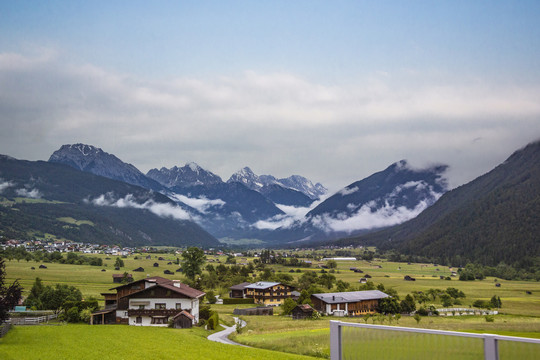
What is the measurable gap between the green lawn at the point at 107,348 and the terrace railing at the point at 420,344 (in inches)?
592

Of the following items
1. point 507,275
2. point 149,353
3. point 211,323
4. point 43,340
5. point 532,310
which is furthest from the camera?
point 507,275

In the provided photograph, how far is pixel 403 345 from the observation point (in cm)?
1107

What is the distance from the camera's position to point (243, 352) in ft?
94.1

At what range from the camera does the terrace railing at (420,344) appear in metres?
9.73

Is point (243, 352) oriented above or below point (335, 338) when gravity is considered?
below

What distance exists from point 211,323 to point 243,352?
75.3 ft

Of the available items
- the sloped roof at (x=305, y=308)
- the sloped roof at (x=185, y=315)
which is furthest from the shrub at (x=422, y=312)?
the sloped roof at (x=185, y=315)

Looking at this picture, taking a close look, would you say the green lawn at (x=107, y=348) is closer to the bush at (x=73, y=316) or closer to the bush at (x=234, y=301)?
the bush at (x=73, y=316)

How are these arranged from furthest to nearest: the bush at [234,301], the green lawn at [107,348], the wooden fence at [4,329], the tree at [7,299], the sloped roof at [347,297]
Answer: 1. the bush at [234,301]
2. the sloped roof at [347,297]
3. the wooden fence at [4,329]
4. the tree at [7,299]
5. the green lawn at [107,348]

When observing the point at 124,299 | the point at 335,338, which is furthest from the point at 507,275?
the point at 335,338

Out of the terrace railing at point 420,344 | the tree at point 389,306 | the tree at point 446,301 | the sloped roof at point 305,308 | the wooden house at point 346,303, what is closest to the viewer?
the terrace railing at point 420,344

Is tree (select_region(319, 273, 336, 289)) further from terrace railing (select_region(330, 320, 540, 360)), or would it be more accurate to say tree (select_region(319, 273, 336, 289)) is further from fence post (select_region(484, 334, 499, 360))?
fence post (select_region(484, 334, 499, 360))

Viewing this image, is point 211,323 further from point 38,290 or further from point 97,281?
point 97,281

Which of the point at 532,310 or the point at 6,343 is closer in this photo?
the point at 6,343
